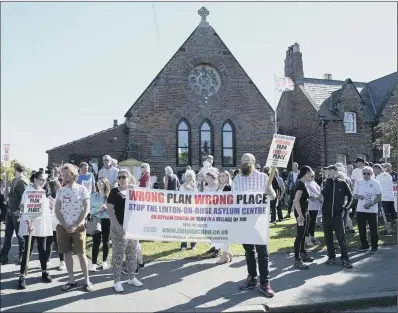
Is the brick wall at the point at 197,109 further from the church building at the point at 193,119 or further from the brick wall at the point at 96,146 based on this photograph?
the brick wall at the point at 96,146

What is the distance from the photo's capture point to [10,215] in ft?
29.9

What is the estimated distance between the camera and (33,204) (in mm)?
7418

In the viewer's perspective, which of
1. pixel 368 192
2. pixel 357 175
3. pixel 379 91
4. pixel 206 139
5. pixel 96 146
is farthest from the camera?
pixel 379 91

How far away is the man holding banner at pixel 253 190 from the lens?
6677 millimetres

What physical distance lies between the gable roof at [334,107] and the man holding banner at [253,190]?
75.2 ft

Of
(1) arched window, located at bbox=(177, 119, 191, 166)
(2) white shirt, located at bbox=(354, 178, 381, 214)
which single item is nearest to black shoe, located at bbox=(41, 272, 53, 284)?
(2) white shirt, located at bbox=(354, 178, 381, 214)

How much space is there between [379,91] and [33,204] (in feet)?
102

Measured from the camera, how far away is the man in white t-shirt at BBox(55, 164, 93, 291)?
272 inches

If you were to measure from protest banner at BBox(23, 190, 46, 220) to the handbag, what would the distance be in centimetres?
127

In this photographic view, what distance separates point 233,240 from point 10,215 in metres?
5.37

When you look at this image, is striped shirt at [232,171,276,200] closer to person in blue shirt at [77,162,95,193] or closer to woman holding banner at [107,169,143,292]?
woman holding banner at [107,169,143,292]

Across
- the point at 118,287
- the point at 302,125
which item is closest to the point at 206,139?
the point at 302,125

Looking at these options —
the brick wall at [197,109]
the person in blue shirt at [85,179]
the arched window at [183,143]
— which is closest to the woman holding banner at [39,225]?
the person in blue shirt at [85,179]

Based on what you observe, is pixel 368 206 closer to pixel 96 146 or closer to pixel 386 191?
pixel 386 191
